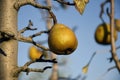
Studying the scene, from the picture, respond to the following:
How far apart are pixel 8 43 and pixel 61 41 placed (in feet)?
0.83

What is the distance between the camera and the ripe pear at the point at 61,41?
1324mm

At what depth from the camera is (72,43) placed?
4.37ft

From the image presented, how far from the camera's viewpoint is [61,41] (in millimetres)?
1343

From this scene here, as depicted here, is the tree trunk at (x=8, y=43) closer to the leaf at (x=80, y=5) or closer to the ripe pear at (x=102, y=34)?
the leaf at (x=80, y=5)

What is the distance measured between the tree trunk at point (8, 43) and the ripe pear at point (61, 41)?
18 cm

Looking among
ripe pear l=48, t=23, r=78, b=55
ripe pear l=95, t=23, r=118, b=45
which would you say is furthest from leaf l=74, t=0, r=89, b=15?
ripe pear l=95, t=23, r=118, b=45

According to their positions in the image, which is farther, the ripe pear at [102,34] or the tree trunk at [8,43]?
the ripe pear at [102,34]

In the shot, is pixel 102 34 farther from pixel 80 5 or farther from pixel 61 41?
pixel 80 5

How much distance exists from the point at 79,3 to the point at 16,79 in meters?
0.38

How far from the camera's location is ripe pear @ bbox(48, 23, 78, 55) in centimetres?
132

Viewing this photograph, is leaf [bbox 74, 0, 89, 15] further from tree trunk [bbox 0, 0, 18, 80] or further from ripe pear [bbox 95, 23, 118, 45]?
ripe pear [bbox 95, 23, 118, 45]

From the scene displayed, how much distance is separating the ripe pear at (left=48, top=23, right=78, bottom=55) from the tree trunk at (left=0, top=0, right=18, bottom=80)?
18 cm

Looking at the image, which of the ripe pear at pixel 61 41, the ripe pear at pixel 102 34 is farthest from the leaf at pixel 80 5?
the ripe pear at pixel 102 34

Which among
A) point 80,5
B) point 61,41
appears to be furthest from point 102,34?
point 80,5
